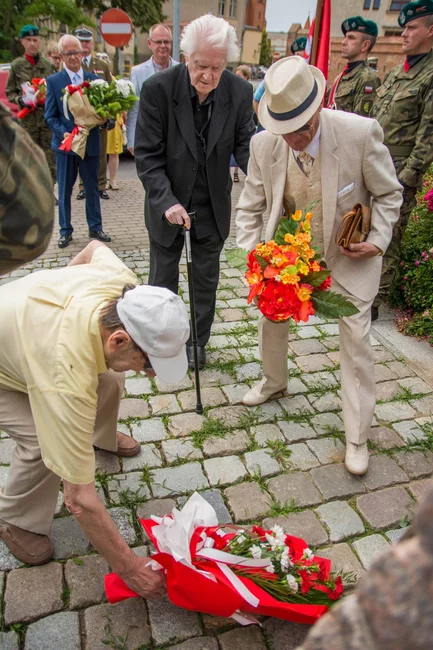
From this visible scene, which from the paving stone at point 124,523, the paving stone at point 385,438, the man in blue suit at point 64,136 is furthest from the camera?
the man in blue suit at point 64,136

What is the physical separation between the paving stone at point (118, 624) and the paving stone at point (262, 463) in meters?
1.00

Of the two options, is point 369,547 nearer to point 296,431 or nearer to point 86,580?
point 296,431

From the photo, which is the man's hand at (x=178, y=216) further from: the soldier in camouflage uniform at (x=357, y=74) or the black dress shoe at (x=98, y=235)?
the black dress shoe at (x=98, y=235)

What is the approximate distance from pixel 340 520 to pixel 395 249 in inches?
107

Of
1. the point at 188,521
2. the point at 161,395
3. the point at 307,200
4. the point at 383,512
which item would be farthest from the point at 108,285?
the point at 383,512

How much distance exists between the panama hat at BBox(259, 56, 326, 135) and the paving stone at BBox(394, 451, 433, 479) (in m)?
2.01

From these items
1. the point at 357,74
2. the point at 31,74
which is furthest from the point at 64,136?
the point at 357,74

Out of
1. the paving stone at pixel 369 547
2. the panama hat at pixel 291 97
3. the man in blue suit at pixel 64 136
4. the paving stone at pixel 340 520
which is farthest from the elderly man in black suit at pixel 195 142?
the man in blue suit at pixel 64 136

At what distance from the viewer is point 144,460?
3059mm

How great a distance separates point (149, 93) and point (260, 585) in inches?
115

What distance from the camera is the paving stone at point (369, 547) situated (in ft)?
8.24

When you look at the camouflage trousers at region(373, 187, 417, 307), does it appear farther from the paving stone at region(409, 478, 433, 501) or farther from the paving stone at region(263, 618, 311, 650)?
the paving stone at region(263, 618, 311, 650)

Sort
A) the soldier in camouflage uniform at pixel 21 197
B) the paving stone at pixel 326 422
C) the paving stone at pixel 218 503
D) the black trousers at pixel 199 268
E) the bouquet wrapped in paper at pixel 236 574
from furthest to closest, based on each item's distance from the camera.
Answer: the black trousers at pixel 199 268 < the paving stone at pixel 326 422 < the paving stone at pixel 218 503 < the bouquet wrapped in paper at pixel 236 574 < the soldier in camouflage uniform at pixel 21 197

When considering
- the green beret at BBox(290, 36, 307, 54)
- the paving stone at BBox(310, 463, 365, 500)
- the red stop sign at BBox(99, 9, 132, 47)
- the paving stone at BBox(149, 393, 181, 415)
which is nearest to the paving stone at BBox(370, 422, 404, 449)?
the paving stone at BBox(310, 463, 365, 500)
